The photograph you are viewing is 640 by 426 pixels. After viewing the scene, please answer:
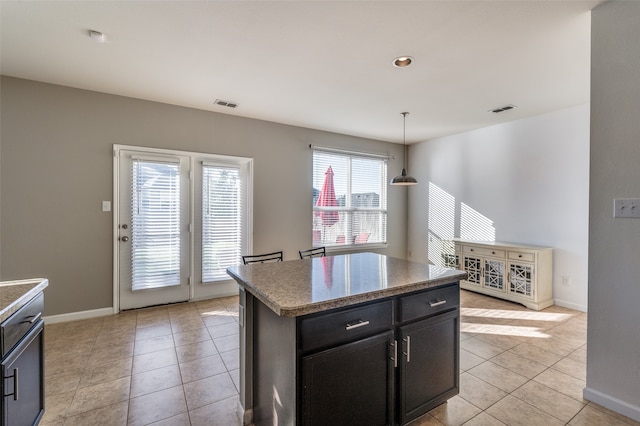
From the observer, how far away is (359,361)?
143cm

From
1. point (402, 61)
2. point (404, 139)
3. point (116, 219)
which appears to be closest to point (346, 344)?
point (402, 61)

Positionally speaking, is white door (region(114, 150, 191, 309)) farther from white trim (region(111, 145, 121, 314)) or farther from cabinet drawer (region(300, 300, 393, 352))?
cabinet drawer (region(300, 300, 393, 352))

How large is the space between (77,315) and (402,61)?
442 centimetres

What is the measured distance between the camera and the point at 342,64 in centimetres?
269

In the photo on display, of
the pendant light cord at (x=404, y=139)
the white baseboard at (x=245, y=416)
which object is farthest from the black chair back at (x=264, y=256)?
the pendant light cord at (x=404, y=139)

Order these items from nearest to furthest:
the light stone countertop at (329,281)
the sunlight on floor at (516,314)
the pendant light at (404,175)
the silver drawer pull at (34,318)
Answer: the light stone countertop at (329,281) < the silver drawer pull at (34,318) < the sunlight on floor at (516,314) < the pendant light at (404,175)

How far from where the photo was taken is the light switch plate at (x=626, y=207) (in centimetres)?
175

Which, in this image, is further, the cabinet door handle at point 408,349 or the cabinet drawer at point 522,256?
the cabinet drawer at point 522,256

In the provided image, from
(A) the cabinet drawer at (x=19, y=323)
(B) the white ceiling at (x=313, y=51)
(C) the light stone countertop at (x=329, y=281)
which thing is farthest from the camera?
(B) the white ceiling at (x=313, y=51)

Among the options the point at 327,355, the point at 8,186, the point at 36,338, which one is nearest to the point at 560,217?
the point at 327,355

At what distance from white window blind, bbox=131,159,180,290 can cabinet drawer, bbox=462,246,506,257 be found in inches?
165

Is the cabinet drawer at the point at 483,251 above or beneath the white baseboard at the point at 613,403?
above

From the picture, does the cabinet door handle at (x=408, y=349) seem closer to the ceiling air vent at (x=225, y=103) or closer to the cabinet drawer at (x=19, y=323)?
the cabinet drawer at (x=19, y=323)

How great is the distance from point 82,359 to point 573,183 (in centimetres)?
566
